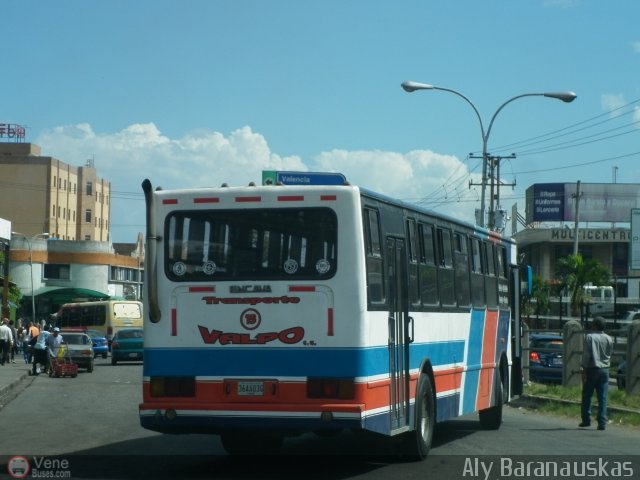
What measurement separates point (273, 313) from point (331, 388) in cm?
98

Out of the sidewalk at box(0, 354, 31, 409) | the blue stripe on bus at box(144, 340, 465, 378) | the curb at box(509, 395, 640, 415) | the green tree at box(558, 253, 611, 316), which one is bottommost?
the sidewalk at box(0, 354, 31, 409)

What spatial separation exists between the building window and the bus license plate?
96.5 m

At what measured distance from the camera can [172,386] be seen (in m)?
11.8

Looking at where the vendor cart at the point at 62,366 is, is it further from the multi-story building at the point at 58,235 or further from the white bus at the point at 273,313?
the multi-story building at the point at 58,235

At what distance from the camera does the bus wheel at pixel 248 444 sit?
13.6 m

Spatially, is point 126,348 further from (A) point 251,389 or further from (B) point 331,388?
(B) point 331,388

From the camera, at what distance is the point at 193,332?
38.7ft

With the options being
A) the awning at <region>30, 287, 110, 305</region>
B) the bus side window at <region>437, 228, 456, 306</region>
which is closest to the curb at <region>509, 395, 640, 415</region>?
the bus side window at <region>437, 228, 456, 306</region>

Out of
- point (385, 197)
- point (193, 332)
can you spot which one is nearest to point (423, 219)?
point (385, 197)

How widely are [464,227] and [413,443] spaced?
423 centimetres

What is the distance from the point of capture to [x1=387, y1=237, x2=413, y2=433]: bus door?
12.4 m

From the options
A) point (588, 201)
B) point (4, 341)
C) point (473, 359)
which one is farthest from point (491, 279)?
point (588, 201)

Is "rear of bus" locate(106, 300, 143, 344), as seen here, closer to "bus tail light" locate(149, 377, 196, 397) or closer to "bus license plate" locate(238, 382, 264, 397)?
"bus tail light" locate(149, 377, 196, 397)

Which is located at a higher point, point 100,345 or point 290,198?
point 290,198
